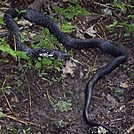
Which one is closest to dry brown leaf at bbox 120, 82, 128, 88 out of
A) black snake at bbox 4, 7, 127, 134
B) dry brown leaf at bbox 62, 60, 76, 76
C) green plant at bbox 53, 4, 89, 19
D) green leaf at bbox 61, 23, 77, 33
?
black snake at bbox 4, 7, 127, 134

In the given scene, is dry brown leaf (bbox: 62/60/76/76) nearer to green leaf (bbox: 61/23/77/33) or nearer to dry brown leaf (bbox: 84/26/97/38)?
green leaf (bbox: 61/23/77/33)

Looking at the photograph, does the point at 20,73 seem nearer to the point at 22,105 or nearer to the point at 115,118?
the point at 22,105

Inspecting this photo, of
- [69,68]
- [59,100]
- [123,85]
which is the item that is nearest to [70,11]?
[69,68]

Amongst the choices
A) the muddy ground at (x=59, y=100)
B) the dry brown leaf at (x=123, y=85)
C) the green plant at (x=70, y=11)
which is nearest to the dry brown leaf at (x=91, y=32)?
the green plant at (x=70, y=11)

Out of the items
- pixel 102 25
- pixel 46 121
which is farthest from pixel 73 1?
pixel 46 121

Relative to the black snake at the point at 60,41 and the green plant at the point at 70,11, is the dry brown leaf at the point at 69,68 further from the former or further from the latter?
the green plant at the point at 70,11

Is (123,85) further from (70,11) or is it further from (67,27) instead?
(70,11)
